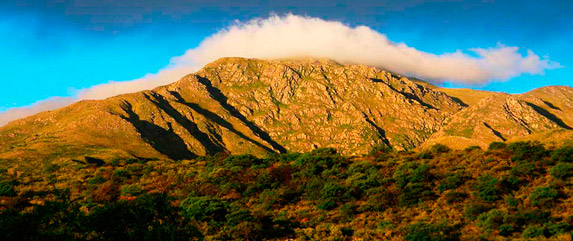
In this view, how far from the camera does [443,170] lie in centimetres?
8344

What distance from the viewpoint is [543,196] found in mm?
58281

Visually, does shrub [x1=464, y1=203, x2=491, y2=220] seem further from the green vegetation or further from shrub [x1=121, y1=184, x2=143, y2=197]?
shrub [x1=121, y1=184, x2=143, y2=197]

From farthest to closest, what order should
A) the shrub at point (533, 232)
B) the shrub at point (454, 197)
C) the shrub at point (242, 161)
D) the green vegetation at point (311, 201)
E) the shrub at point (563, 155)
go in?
1. the shrub at point (242, 161)
2. the shrub at point (563, 155)
3. the shrub at point (454, 197)
4. the shrub at point (533, 232)
5. the green vegetation at point (311, 201)

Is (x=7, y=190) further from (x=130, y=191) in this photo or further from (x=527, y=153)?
(x=527, y=153)

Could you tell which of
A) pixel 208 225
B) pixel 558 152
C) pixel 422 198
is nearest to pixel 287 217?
pixel 208 225

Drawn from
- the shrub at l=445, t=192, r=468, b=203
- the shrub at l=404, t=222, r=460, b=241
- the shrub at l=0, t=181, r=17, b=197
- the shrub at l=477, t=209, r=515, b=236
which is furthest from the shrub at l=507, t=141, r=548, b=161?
the shrub at l=0, t=181, r=17, b=197

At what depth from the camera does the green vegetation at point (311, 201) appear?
26922 millimetres

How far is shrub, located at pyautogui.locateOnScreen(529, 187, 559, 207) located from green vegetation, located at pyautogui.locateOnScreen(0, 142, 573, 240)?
0.52 ft

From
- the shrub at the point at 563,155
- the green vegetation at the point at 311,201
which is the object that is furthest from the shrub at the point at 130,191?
the shrub at the point at 563,155

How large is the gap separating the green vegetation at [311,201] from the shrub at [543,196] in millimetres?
160

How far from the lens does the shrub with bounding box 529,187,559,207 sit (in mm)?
56344

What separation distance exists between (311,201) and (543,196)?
39.8 metres

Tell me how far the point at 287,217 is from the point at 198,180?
34904mm

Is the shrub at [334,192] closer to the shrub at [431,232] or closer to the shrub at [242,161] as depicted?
the shrub at [431,232]
